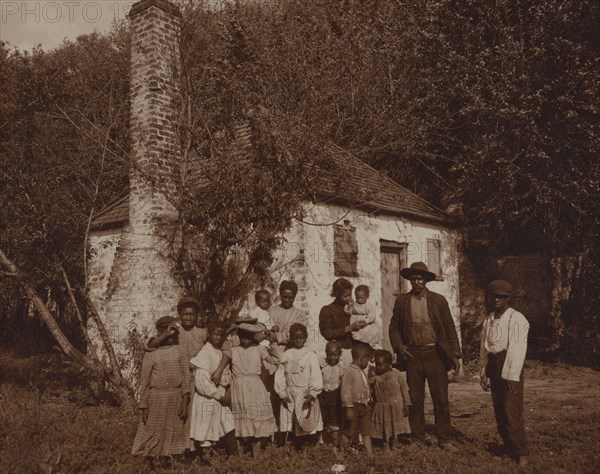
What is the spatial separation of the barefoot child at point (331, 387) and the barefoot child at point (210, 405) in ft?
3.86

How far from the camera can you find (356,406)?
21.5 feet

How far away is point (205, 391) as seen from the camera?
20.3ft

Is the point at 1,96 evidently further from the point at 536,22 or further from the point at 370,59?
the point at 536,22

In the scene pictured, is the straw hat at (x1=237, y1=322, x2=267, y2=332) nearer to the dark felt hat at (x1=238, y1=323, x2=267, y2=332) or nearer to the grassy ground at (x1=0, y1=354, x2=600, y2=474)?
the dark felt hat at (x1=238, y1=323, x2=267, y2=332)

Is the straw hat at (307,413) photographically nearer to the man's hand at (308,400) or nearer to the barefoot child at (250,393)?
the man's hand at (308,400)

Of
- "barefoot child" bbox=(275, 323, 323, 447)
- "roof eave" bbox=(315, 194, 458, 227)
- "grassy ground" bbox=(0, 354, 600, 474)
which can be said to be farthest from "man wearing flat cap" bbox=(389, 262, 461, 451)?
"roof eave" bbox=(315, 194, 458, 227)

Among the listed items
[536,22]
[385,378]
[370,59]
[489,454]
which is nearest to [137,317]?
[385,378]

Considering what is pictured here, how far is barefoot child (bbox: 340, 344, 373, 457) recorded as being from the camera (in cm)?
645

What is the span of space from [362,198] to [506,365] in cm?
565

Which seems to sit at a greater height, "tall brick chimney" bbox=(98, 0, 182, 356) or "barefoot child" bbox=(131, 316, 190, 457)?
"tall brick chimney" bbox=(98, 0, 182, 356)

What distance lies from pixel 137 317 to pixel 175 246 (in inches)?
52.5

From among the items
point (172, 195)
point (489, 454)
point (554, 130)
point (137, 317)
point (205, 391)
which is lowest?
point (489, 454)

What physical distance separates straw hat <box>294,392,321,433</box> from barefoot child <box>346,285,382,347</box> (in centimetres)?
130

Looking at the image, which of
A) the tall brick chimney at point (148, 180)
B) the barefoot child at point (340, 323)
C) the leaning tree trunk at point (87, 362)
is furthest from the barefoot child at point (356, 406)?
the leaning tree trunk at point (87, 362)
